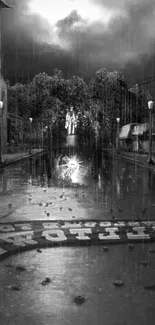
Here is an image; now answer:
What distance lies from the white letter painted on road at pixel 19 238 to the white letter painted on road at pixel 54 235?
0.87ft

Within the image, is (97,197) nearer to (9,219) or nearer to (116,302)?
(9,219)

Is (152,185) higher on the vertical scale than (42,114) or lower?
lower

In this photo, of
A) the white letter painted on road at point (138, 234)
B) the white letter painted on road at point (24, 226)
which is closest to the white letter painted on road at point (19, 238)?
the white letter painted on road at point (24, 226)

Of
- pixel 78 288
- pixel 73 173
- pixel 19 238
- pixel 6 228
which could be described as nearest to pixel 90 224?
pixel 6 228

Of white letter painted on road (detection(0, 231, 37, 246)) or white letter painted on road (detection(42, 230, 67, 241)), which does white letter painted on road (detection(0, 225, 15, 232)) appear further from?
white letter painted on road (detection(42, 230, 67, 241))

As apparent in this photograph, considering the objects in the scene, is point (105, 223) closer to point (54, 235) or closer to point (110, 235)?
point (110, 235)

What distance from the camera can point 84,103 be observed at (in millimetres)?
78812

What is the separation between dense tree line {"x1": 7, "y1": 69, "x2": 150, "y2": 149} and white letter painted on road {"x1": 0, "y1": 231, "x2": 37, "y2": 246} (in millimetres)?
68548

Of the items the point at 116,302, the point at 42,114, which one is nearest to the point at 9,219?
the point at 116,302

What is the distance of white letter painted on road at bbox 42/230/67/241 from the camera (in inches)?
266

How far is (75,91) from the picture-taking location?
80625mm

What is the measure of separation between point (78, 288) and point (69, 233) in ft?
Result: 8.64

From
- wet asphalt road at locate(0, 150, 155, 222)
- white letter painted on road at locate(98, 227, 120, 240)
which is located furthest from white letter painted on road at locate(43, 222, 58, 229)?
white letter painted on road at locate(98, 227, 120, 240)

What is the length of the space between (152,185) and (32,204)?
21.2 ft
